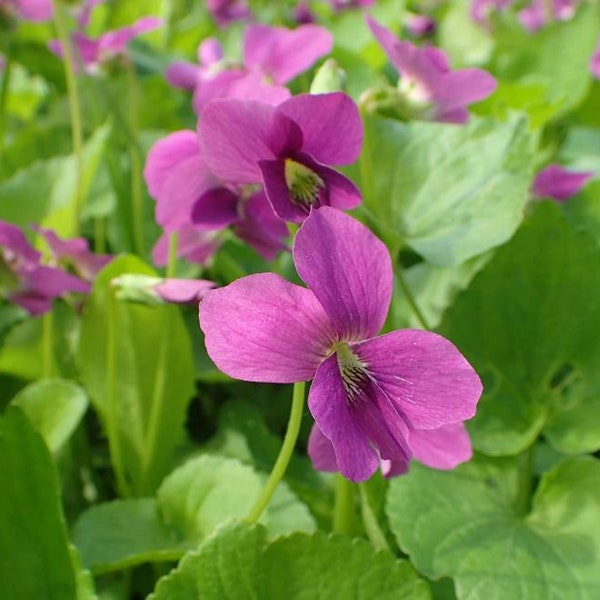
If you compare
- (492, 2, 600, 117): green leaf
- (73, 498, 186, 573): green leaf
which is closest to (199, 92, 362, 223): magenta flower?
(73, 498, 186, 573): green leaf

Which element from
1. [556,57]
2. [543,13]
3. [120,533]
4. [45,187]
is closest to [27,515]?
[120,533]

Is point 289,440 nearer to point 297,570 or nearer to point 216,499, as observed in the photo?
point 297,570

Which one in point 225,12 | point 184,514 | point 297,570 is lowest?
point 225,12

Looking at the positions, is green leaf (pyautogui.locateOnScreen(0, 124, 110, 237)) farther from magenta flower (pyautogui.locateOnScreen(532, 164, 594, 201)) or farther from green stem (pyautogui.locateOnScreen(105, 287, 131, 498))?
magenta flower (pyautogui.locateOnScreen(532, 164, 594, 201))

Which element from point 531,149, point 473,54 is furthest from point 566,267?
point 473,54

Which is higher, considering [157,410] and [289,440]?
[289,440]

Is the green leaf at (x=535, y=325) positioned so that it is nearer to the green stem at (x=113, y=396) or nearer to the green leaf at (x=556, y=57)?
the green stem at (x=113, y=396)

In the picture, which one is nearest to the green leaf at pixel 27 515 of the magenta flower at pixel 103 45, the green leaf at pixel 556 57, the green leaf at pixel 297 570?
the green leaf at pixel 297 570
